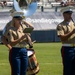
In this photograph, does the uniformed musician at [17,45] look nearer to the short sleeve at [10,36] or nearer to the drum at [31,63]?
the short sleeve at [10,36]

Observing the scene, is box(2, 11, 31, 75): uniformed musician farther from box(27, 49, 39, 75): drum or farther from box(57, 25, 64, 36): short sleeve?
box(27, 49, 39, 75): drum

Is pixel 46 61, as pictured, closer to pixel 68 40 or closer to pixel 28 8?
pixel 28 8

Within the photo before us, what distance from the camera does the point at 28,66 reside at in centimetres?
937

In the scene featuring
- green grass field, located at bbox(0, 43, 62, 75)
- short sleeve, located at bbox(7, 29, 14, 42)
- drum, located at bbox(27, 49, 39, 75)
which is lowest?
green grass field, located at bbox(0, 43, 62, 75)

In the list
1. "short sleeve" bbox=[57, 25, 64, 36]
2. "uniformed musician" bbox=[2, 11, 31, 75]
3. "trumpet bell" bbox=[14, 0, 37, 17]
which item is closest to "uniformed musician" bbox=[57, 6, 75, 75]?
"short sleeve" bbox=[57, 25, 64, 36]

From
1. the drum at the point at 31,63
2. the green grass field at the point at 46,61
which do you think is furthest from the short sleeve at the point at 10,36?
the green grass field at the point at 46,61

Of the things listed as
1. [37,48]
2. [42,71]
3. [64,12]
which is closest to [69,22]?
[64,12]

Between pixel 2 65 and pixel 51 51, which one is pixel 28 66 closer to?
pixel 2 65

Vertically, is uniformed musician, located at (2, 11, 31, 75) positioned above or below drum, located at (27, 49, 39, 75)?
above

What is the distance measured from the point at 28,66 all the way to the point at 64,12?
5.22 ft

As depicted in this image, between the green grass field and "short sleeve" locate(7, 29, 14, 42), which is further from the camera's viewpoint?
the green grass field

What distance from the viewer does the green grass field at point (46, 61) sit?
1232 centimetres

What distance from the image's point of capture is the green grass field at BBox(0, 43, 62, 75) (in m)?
12.3

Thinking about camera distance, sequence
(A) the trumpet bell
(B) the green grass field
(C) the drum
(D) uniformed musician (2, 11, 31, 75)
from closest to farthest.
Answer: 1. (D) uniformed musician (2, 11, 31, 75)
2. (C) the drum
3. (A) the trumpet bell
4. (B) the green grass field
